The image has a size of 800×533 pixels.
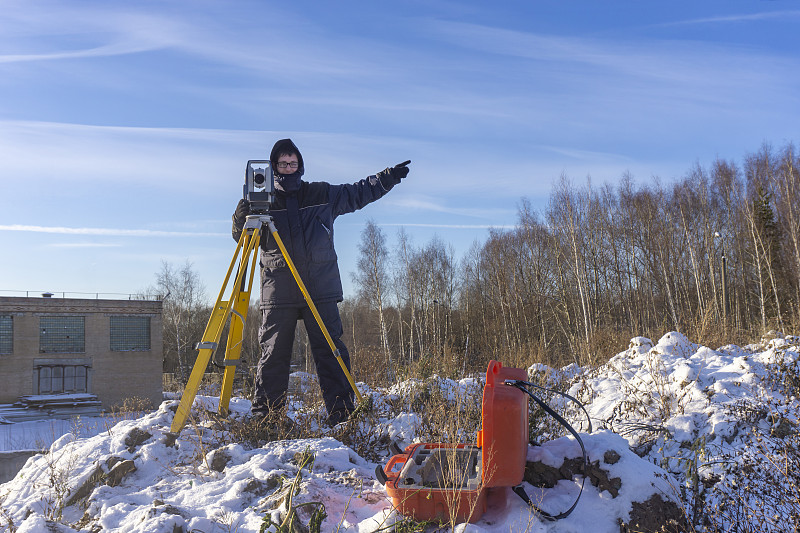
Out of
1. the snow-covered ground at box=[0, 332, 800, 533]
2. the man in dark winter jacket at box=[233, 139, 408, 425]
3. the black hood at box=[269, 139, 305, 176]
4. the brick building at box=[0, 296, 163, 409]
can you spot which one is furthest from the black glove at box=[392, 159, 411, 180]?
the brick building at box=[0, 296, 163, 409]

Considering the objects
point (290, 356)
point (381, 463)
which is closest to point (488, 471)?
point (381, 463)

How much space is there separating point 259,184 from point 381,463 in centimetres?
215

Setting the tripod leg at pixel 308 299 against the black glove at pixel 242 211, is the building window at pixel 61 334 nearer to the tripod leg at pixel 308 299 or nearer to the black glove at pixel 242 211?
the black glove at pixel 242 211

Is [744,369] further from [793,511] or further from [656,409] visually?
[793,511]

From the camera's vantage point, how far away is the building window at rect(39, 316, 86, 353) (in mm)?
33469

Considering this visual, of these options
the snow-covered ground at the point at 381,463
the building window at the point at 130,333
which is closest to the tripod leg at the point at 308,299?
the snow-covered ground at the point at 381,463

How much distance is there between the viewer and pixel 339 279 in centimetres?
436

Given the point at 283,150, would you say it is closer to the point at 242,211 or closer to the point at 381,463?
the point at 242,211

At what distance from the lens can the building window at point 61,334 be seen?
33.5 metres

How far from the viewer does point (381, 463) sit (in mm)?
3664

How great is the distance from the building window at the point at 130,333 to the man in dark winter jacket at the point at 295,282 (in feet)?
118

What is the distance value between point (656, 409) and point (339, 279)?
2.72 meters

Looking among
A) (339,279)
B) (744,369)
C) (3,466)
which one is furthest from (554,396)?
(3,466)

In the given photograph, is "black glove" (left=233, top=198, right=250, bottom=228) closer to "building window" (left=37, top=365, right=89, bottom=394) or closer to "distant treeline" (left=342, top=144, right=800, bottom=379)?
"distant treeline" (left=342, top=144, right=800, bottom=379)
